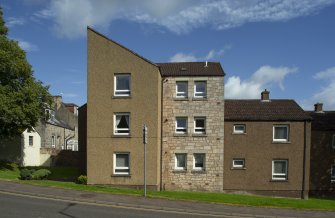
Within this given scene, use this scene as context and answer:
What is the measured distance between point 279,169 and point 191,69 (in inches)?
429

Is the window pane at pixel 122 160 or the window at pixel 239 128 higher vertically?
the window at pixel 239 128

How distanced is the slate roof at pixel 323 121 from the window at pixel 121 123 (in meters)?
17.5

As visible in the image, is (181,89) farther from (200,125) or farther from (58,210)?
(58,210)

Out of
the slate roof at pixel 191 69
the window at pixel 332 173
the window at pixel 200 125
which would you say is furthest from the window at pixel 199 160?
the window at pixel 332 173

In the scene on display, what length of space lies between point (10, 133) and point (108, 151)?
40.8 feet

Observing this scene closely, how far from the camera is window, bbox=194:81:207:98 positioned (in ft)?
86.1

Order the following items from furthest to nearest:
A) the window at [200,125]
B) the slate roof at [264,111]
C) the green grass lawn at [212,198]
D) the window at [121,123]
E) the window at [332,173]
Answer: the window at [332,173] → the slate roof at [264,111] → the window at [200,125] → the window at [121,123] → the green grass lawn at [212,198]

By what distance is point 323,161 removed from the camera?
98.4 ft

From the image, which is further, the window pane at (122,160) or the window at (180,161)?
the window at (180,161)

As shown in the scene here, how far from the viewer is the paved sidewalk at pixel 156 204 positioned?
15.2 meters

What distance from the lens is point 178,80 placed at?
26.2 meters

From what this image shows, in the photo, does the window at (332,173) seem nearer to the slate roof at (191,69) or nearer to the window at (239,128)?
the window at (239,128)

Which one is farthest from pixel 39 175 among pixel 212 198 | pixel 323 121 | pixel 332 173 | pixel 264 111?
pixel 323 121

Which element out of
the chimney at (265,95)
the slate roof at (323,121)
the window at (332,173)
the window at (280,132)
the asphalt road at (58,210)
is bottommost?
the window at (332,173)
